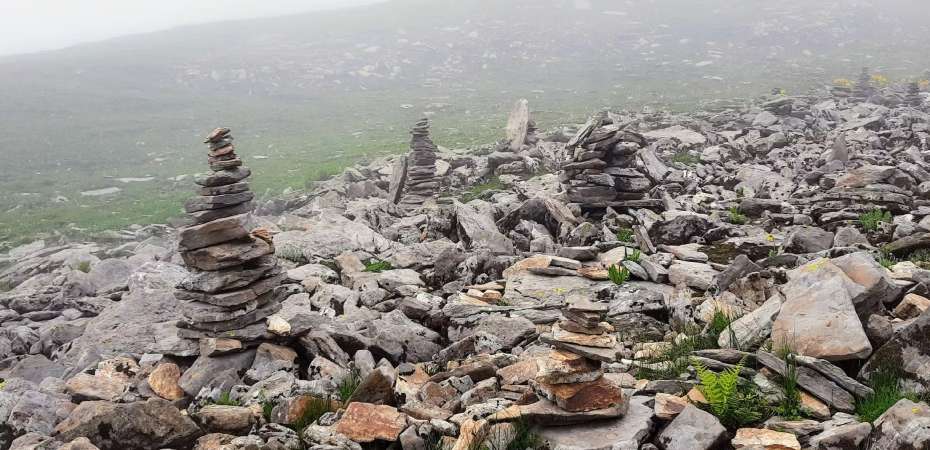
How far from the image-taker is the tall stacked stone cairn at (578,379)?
7066mm

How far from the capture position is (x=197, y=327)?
11.9 m

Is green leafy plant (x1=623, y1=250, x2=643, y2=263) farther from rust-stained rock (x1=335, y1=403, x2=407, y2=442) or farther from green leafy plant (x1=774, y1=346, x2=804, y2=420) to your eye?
rust-stained rock (x1=335, y1=403, x2=407, y2=442)

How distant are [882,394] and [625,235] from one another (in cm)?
1106

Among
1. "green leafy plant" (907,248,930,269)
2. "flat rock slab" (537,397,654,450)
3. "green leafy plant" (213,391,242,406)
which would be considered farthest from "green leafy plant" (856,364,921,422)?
"green leafy plant" (213,391,242,406)

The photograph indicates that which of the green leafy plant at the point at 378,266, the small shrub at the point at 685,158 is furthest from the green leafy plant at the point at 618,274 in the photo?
the small shrub at the point at 685,158

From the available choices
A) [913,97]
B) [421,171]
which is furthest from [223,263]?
[913,97]

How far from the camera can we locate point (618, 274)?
44.1ft

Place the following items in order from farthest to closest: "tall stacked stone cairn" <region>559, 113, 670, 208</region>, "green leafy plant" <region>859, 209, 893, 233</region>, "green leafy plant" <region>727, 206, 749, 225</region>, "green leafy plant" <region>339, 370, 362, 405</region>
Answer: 1. "tall stacked stone cairn" <region>559, 113, 670, 208</region>
2. "green leafy plant" <region>727, 206, 749, 225</region>
3. "green leafy plant" <region>859, 209, 893, 233</region>
4. "green leafy plant" <region>339, 370, 362, 405</region>

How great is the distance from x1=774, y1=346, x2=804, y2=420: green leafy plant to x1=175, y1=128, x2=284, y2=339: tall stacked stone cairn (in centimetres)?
874

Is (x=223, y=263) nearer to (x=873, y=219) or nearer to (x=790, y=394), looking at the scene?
(x=790, y=394)

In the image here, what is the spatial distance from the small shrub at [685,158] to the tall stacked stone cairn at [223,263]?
71.2 feet

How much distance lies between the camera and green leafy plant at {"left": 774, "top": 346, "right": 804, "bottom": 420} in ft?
22.3

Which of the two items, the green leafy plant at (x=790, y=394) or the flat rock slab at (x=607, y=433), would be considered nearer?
the flat rock slab at (x=607, y=433)

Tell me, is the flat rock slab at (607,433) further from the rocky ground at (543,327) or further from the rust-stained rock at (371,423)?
the rust-stained rock at (371,423)
